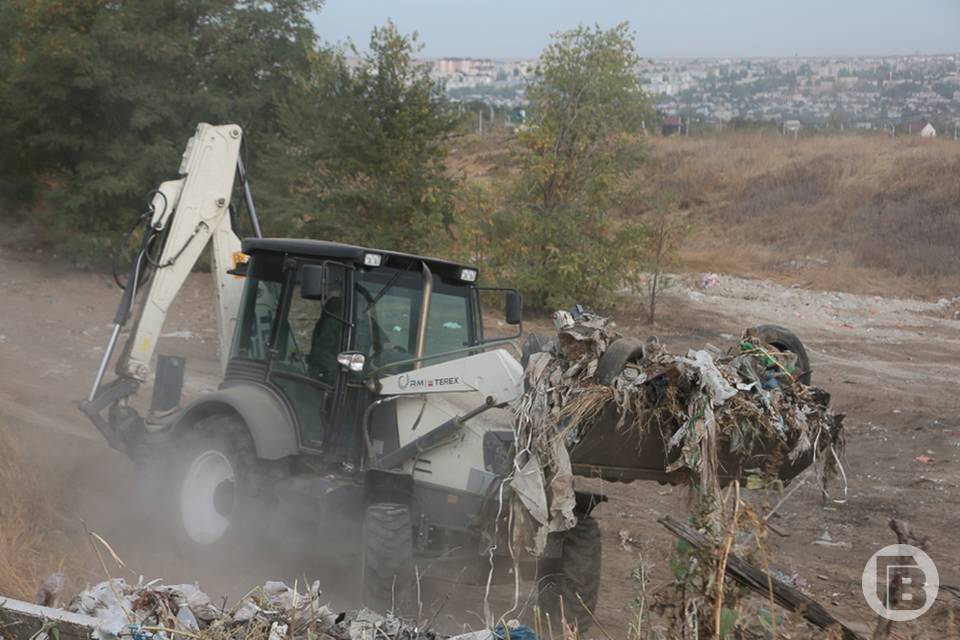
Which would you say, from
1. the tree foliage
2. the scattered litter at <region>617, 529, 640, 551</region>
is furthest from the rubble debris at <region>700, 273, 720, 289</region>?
the scattered litter at <region>617, 529, 640, 551</region>

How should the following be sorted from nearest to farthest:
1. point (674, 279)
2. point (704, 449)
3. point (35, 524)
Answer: point (704, 449), point (35, 524), point (674, 279)

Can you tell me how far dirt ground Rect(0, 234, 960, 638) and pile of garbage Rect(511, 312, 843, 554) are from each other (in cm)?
62

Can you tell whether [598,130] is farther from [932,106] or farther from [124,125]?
[932,106]

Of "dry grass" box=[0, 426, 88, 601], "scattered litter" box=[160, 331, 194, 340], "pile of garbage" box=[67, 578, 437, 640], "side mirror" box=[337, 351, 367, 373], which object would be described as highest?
"side mirror" box=[337, 351, 367, 373]

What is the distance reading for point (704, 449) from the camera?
561 cm

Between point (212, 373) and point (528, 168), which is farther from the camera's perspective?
point (528, 168)

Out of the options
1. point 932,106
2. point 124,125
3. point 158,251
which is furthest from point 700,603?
point 932,106

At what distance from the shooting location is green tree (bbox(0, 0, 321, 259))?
20.4 meters

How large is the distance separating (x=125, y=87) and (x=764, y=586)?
1923cm

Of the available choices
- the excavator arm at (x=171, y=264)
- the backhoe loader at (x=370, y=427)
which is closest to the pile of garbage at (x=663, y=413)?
the backhoe loader at (x=370, y=427)

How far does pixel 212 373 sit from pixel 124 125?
8.24 m

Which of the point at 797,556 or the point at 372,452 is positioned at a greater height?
the point at 372,452

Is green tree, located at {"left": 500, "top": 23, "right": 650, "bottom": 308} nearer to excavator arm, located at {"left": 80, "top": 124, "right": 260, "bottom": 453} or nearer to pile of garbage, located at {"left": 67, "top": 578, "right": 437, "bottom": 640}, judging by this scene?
excavator arm, located at {"left": 80, "top": 124, "right": 260, "bottom": 453}

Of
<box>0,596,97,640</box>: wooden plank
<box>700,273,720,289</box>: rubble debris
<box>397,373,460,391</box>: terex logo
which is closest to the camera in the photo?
<box>0,596,97,640</box>: wooden plank
